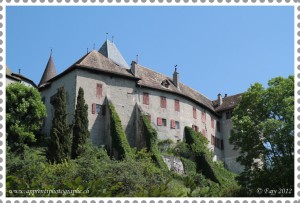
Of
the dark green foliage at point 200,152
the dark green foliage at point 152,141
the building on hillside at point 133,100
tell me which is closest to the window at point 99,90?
the building on hillside at point 133,100

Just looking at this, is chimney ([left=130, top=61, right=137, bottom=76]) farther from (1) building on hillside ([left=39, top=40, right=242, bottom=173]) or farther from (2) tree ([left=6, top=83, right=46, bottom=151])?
(2) tree ([left=6, top=83, right=46, bottom=151])

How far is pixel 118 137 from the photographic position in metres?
42.1

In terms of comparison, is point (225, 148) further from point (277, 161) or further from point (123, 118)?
point (277, 161)

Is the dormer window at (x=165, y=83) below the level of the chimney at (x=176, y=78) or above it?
below

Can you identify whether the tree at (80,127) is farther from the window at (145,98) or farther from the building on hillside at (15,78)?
the building on hillside at (15,78)

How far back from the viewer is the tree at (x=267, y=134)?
25.8 meters

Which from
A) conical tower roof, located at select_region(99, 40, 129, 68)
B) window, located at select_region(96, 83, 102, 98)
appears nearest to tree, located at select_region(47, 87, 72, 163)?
window, located at select_region(96, 83, 102, 98)

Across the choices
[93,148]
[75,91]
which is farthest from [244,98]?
[75,91]

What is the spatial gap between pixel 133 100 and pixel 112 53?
1034 centimetres

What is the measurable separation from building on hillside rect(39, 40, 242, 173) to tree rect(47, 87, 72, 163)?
4784 mm

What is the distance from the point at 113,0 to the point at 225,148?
136 feet

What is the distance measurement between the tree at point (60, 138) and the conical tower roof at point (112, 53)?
1651 cm

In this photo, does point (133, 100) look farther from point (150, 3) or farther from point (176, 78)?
point (150, 3)

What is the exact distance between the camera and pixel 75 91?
43.3m
